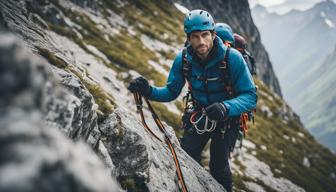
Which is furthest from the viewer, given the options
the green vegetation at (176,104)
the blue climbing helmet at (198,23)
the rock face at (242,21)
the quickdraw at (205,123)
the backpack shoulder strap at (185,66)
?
the rock face at (242,21)

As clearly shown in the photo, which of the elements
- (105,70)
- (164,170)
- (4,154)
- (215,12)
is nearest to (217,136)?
(164,170)

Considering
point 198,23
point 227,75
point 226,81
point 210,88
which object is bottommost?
point 210,88

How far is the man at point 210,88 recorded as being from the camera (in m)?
8.18

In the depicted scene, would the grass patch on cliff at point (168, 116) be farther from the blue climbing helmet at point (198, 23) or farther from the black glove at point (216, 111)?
the black glove at point (216, 111)

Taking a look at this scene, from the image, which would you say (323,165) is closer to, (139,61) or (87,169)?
(139,61)

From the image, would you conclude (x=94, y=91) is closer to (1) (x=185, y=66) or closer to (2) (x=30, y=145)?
(1) (x=185, y=66)

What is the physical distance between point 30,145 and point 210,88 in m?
6.68

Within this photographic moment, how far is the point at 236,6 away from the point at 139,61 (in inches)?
3076

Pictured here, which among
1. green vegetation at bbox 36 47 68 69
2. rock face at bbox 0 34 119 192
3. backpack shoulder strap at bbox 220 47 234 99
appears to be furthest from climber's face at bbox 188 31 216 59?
rock face at bbox 0 34 119 192

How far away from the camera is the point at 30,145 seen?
2.35 metres

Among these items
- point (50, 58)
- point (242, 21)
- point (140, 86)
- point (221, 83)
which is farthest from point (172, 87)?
point (242, 21)

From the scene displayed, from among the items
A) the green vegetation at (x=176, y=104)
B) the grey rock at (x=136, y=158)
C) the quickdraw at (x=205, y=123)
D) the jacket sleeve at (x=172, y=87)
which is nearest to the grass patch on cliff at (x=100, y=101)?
the grey rock at (x=136, y=158)

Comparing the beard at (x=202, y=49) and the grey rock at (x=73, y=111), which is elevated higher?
the beard at (x=202, y=49)

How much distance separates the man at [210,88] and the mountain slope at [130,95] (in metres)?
0.71
